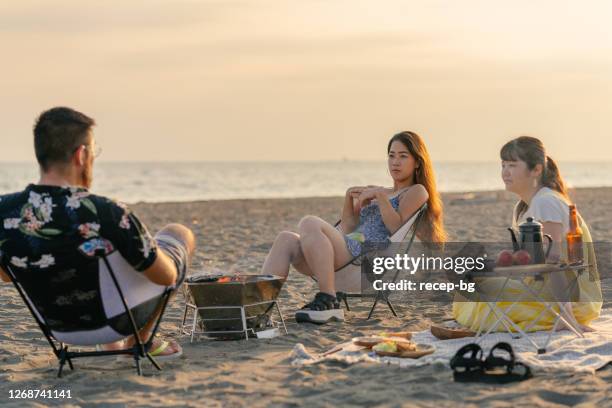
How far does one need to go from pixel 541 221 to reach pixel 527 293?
42 cm

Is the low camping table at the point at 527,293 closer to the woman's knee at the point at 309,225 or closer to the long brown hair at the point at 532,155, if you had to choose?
the long brown hair at the point at 532,155

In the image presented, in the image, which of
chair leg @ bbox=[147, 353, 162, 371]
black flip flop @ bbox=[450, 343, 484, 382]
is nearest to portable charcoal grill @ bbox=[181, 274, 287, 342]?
chair leg @ bbox=[147, 353, 162, 371]

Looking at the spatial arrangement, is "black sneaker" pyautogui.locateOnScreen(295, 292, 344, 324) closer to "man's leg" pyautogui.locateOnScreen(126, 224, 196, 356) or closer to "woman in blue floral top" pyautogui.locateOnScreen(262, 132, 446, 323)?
"woman in blue floral top" pyautogui.locateOnScreen(262, 132, 446, 323)

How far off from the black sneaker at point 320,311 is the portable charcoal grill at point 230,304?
1.06ft

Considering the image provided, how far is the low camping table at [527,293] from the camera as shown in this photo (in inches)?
169

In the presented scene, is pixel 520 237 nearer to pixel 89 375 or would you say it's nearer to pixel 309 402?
pixel 309 402

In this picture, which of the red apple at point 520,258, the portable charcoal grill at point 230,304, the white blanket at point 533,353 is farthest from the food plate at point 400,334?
Answer: the red apple at point 520,258

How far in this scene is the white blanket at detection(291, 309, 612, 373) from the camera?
14.0ft

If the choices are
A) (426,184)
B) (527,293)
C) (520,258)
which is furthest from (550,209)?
(426,184)

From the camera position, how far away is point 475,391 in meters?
3.86

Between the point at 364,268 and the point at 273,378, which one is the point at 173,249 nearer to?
the point at 273,378

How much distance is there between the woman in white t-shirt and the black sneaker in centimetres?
93

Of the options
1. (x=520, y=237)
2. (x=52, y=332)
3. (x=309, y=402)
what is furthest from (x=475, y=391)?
(x=52, y=332)

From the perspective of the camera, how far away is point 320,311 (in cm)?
558
